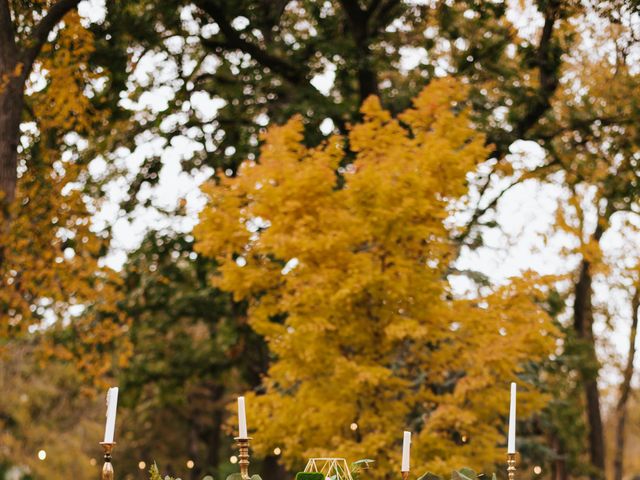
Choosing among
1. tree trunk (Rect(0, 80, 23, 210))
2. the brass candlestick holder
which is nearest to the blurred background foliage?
tree trunk (Rect(0, 80, 23, 210))

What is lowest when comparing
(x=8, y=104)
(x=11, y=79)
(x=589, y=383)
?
(x=589, y=383)

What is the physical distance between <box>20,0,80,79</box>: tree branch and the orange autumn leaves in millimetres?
2687

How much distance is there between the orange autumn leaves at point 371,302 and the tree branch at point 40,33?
2.69m

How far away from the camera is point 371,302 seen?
36.7ft

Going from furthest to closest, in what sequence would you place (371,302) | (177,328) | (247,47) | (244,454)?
(177,328) → (247,47) → (371,302) → (244,454)

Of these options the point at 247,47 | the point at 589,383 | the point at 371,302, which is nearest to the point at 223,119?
the point at 247,47

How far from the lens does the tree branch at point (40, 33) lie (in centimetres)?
981

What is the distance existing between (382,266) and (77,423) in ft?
62.8

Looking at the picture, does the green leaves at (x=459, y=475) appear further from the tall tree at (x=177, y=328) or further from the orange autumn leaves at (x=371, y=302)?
the tall tree at (x=177, y=328)

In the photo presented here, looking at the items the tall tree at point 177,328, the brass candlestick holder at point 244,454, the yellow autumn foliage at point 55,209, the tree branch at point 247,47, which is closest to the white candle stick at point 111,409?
the brass candlestick holder at point 244,454

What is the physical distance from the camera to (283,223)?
11.2m

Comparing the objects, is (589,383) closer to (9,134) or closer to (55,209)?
(55,209)

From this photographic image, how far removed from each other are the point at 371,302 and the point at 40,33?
446 centimetres

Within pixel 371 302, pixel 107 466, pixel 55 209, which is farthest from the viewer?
pixel 55 209
